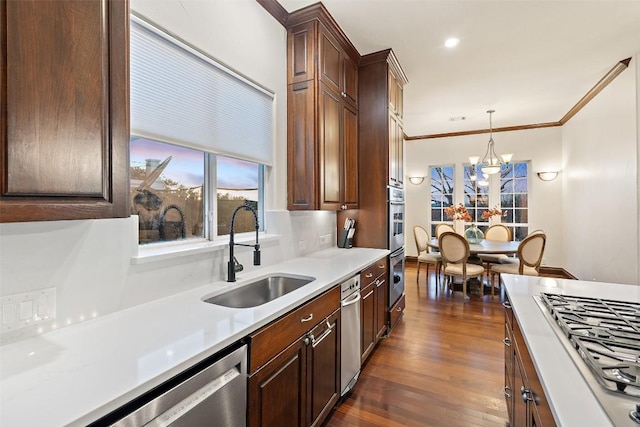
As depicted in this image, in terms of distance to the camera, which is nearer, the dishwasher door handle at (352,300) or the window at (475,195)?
the dishwasher door handle at (352,300)

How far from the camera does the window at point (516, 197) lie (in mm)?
6281

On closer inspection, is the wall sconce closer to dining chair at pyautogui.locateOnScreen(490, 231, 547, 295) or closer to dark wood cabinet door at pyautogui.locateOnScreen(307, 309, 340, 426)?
dining chair at pyautogui.locateOnScreen(490, 231, 547, 295)

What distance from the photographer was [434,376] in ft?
8.15

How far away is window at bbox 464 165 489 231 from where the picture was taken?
6.57m

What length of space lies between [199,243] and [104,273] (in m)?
0.64

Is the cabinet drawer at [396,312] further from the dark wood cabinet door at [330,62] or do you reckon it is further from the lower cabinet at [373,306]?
the dark wood cabinet door at [330,62]

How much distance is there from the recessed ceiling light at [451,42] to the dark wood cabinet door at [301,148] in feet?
4.95

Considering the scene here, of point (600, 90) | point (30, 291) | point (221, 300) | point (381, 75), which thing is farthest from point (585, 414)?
point (600, 90)

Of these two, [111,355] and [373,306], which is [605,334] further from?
[373,306]

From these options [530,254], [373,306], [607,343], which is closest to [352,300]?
[373,306]

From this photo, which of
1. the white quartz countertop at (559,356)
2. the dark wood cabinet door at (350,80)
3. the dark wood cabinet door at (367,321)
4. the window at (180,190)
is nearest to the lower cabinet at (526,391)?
the white quartz countertop at (559,356)

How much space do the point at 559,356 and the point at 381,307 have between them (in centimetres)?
209

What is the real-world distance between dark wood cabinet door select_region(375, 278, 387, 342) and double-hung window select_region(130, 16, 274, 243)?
4.42ft

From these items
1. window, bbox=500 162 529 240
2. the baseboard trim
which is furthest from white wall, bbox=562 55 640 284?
window, bbox=500 162 529 240
